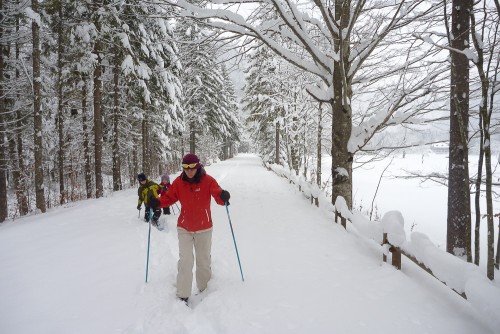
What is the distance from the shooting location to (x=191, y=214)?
3.96 meters

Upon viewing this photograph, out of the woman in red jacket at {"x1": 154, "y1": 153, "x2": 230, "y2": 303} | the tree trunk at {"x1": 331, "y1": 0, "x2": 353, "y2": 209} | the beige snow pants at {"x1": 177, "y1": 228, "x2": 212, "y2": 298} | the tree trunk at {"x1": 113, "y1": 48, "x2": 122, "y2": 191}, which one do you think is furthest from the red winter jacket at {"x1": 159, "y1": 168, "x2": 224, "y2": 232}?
the tree trunk at {"x1": 113, "y1": 48, "x2": 122, "y2": 191}

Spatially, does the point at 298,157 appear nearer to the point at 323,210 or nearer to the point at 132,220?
the point at 323,210

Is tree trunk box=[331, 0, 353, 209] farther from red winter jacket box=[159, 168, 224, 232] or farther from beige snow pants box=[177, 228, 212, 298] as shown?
beige snow pants box=[177, 228, 212, 298]

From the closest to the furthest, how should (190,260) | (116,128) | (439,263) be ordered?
1. (439,263)
2. (190,260)
3. (116,128)

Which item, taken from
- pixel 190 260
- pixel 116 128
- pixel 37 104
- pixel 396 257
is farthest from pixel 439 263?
pixel 116 128

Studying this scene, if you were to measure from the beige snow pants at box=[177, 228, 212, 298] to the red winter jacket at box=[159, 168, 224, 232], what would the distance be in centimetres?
12

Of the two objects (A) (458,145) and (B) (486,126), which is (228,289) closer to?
(B) (486,126)

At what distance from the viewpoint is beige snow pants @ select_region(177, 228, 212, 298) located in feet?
12.6

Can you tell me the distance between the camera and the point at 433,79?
5.73 metres

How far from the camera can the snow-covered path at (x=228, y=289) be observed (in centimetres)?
319

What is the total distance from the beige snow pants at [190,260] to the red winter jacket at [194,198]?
0.12 meters

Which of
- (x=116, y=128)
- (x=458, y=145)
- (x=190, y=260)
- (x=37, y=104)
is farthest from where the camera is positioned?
(x=116, y=128)

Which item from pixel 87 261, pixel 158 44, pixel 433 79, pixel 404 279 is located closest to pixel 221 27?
pixel 433 79

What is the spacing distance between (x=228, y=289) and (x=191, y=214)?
3.96 feet
